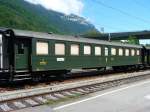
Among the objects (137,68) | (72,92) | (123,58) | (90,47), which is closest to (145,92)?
(72,92)

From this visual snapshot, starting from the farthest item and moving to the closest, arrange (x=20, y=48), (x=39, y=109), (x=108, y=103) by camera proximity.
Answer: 1. (x=20, y=48)
2. (x=108, y=103)
3. (x=39, y=109)

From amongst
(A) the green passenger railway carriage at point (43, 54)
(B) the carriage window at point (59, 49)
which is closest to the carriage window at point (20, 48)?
(A) the green passenger railway carriage at point (43, 54)

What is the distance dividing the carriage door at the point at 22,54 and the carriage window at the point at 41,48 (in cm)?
78

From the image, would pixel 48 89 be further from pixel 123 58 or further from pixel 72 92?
pixel 123 58

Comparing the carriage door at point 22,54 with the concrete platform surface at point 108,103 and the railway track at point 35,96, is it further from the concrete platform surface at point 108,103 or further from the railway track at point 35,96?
the concrete platform surface at point 108,103

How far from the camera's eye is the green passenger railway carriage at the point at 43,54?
18625 millimetres

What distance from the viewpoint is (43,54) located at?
67.7ft

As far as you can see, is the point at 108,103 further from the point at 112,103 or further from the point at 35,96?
the point at 35,96

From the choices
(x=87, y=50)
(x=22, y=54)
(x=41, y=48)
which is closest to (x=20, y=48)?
(x=22, y=54)

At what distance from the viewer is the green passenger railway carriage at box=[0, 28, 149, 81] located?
18.6m

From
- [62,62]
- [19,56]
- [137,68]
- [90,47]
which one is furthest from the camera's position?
[137,68]

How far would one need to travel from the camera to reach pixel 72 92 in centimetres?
1697

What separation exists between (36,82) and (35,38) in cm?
269

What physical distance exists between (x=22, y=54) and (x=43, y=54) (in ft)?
6.23
